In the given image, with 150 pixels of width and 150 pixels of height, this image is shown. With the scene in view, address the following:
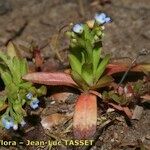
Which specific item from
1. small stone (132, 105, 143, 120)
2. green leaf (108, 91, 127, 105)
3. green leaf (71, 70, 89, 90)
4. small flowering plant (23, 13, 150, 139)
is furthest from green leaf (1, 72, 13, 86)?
small stone (132, 105, 143, 120)

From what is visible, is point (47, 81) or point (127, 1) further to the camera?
point (127, 1)

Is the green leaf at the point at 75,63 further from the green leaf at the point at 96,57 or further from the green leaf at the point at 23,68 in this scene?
the green leaf at the point at 23,68

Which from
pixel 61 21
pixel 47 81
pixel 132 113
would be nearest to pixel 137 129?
pixel 132 113

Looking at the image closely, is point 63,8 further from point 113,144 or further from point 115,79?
point 113,144

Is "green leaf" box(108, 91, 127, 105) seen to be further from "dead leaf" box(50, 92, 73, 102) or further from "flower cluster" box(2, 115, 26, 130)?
"flower cluster" box(2, 115, 26, 130)

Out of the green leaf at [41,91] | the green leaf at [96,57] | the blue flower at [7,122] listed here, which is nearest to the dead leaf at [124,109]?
the green leaf at [96,57]

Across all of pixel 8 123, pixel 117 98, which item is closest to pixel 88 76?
Result: pixel 117 98
